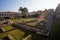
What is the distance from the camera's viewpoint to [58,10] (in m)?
4.76

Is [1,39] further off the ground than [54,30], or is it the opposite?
[54,30]

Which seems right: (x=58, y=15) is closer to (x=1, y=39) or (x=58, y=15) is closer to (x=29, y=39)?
(x=29, y=39)

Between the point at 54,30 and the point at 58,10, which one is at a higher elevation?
the point at 58,10

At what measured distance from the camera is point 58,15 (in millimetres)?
4789

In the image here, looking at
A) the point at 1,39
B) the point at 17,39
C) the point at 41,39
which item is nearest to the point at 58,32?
the point at 41,39

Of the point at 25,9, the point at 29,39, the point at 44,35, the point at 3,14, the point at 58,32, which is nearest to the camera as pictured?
the point at 58,32

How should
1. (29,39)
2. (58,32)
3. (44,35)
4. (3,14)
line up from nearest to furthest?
(58,32) → (29,39) → (44,35) → (3,14)

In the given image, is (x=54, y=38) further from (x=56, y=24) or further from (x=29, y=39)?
(x=29, y=39)

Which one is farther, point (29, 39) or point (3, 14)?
point (3, 14)

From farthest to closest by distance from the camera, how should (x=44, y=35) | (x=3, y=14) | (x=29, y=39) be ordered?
(x=3, y=14)
(x=44, y=35)
(x=29, y=39)

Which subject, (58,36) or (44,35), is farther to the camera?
(44,35)

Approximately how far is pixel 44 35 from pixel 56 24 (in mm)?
3728

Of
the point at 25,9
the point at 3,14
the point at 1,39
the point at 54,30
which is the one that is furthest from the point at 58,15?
the point at 25,9

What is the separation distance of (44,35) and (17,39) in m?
2.65
